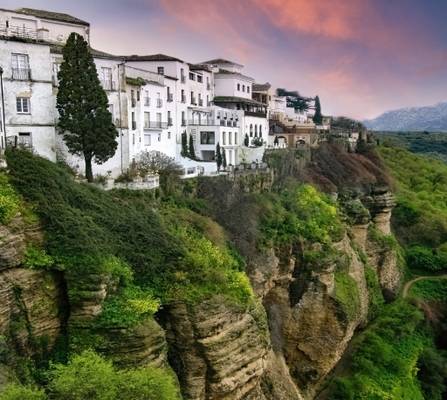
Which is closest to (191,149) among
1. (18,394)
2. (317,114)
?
(18,394)

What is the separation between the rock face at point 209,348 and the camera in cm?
2223

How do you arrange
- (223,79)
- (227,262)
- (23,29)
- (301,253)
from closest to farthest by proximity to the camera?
1. (227,262)
2. (23,29)
3. (301,253)
4. (223,79)

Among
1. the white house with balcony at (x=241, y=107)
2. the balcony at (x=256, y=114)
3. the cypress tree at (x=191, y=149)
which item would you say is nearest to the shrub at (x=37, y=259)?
the cypress tree at (x=191, y=149)

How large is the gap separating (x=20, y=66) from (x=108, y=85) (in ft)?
20.8

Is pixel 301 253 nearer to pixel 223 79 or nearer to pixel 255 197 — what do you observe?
pixel 255 197

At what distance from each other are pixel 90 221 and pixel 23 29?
15.1 m

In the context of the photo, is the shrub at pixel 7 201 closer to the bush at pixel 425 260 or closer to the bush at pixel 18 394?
the bush at pixel 18 394

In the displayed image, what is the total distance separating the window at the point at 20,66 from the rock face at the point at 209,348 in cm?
1411

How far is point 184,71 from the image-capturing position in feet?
153

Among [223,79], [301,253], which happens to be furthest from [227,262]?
[223,79]

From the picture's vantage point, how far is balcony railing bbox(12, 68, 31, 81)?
88.5ft

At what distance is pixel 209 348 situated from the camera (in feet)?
73.3

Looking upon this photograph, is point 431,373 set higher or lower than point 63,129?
lower

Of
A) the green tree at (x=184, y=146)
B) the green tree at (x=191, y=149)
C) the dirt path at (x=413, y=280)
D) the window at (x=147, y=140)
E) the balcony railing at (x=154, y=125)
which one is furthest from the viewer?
the dirt path at (x=413, y=280)
